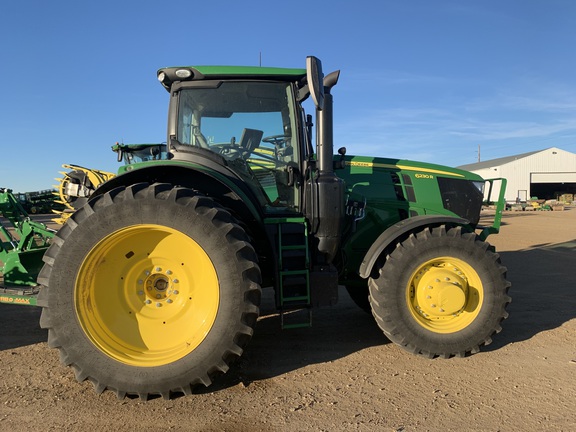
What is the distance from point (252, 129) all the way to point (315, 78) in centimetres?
86

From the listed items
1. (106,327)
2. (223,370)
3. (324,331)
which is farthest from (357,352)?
(106,327)

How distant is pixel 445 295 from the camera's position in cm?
343

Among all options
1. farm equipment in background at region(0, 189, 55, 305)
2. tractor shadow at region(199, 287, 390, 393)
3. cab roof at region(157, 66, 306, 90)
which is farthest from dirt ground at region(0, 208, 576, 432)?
cab roof at region(157, 66, 306, 90)

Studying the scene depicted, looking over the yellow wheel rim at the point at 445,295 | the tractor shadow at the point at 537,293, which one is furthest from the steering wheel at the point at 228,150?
the tractor shadow at the point at 537,293

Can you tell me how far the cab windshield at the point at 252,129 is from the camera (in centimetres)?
353

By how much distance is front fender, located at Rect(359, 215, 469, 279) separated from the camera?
3.42 meters

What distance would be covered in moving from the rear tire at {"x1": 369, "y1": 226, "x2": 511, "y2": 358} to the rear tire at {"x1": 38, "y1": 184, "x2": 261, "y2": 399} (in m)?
1.26

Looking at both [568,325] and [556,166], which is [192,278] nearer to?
[568,325]

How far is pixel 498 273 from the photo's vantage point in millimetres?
3498

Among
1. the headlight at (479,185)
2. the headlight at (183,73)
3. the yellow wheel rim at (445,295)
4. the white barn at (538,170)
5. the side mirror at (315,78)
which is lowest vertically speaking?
the yellow wheel rim at (445,295)

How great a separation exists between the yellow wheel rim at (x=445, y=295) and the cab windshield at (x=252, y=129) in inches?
53.7

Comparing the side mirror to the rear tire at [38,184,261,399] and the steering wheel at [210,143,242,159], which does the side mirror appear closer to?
the steering wheel at [210,143,242,159]

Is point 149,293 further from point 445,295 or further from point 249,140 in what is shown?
point 445,295

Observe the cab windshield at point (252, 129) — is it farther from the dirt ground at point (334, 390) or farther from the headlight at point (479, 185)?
the headlight at point (479, 185)
